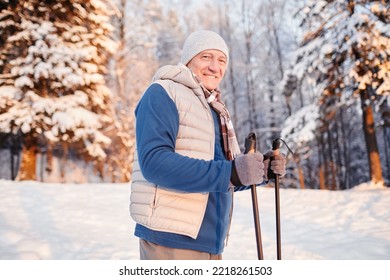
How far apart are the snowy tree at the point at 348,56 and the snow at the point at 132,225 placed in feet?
10.2

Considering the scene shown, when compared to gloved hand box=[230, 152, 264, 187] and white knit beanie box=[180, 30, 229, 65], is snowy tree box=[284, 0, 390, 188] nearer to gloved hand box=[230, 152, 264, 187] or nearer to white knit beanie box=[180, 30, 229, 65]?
white knit beanie box=[180, 30, 229, 65]

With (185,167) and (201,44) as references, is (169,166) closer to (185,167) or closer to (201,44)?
(185,167)

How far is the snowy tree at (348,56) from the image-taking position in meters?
8.32

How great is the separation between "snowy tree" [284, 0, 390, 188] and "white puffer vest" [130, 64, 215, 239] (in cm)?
801

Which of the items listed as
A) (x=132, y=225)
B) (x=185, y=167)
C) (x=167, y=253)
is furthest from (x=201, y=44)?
(x=132, y=225)

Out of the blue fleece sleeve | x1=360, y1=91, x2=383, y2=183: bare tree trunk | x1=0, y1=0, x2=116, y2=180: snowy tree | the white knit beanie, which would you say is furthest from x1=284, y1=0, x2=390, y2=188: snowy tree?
the blue fleece sleeve

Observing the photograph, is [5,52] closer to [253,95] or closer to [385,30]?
[385,30]

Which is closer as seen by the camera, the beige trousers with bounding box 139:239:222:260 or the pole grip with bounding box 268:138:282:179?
the beige trousers with bounding box 139:239:222:260

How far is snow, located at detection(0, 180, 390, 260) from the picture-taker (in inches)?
161

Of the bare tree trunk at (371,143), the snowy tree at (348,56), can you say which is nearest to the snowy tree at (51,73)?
the snowy tree at (348,56)

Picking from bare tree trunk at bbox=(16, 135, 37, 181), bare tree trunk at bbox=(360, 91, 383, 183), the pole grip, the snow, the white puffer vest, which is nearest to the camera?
the white puffer vest

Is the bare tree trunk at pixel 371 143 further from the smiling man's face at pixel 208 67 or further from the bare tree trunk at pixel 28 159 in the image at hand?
the bare tree trunk at pixel 28 159

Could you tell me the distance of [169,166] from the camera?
4.35 ft

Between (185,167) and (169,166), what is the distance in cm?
6
